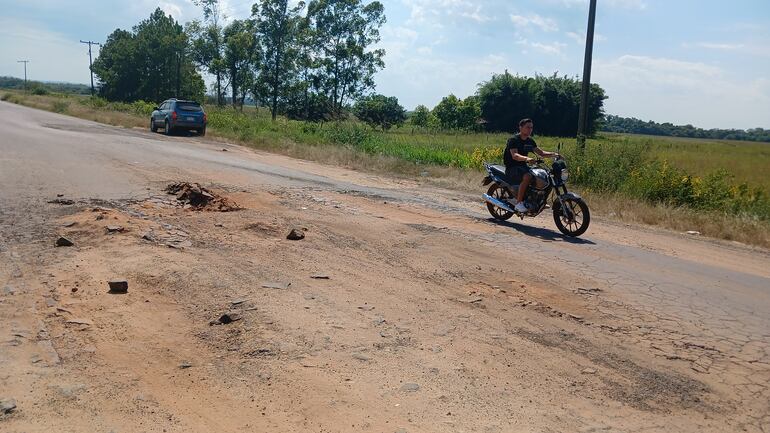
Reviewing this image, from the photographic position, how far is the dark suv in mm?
27875

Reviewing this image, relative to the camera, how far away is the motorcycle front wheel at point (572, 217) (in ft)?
30.8

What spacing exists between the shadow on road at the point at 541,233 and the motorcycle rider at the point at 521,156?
11.8 inches

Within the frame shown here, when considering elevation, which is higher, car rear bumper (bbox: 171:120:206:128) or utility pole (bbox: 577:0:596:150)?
utility pole (bbox: 577:0:596:150)

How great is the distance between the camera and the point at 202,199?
9.44 metres

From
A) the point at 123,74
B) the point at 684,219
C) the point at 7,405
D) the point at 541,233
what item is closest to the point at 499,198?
the point at 541,233

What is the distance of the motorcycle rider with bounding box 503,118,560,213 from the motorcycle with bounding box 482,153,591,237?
100 mm

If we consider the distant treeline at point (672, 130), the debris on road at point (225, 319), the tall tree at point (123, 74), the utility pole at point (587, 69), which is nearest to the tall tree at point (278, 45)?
the tall tree at point (123, 74)

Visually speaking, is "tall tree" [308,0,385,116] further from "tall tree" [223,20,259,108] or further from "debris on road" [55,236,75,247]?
"debris on road" [55,236,75,247]

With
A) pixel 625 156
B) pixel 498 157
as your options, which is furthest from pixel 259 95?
pixel 625 156

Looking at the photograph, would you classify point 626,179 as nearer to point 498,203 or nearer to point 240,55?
point 498,203

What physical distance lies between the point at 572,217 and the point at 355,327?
5.53m

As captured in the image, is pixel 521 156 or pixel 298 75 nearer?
pixel 521 156

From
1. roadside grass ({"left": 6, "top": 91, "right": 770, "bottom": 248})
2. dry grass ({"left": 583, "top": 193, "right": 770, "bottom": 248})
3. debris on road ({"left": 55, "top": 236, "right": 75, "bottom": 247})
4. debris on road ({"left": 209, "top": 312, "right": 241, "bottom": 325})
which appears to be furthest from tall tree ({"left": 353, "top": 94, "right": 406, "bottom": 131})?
debris on road ({"left": 209, "top": 312, "right": 241, "bottom": 325})

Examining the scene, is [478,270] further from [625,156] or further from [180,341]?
[625,156]
